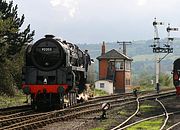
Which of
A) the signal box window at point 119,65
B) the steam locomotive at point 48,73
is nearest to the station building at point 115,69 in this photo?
the signal box window at point 119,65

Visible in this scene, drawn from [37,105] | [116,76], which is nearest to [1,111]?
[37,105]

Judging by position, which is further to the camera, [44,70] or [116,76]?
[116,76]

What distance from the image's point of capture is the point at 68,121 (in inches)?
651

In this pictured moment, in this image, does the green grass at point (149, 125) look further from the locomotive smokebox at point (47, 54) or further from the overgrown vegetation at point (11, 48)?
the overgrown vegetation at point (11, 48)

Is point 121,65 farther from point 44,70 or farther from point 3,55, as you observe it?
point 44,70

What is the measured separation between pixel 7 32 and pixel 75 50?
412 inches

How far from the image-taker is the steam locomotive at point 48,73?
2066 cm

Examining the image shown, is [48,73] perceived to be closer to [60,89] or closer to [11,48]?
[60,89]

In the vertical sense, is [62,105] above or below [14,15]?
below

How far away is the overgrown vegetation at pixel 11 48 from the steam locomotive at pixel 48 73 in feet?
36.5

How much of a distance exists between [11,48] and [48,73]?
14.5 metres

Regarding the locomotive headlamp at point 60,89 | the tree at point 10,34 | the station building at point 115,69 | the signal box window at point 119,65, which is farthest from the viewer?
the signal box window at point 119,65

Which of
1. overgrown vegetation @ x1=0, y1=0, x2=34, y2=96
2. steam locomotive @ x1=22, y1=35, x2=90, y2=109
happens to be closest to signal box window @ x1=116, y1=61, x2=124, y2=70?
overgrown vegetation @ x1=0, y1=0, x2=34, y2=96

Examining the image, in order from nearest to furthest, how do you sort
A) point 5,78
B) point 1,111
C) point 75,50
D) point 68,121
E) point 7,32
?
1. point 68,121
2. point 1,111
3. point 75,50
4. point 7,32
5. point 5,78
